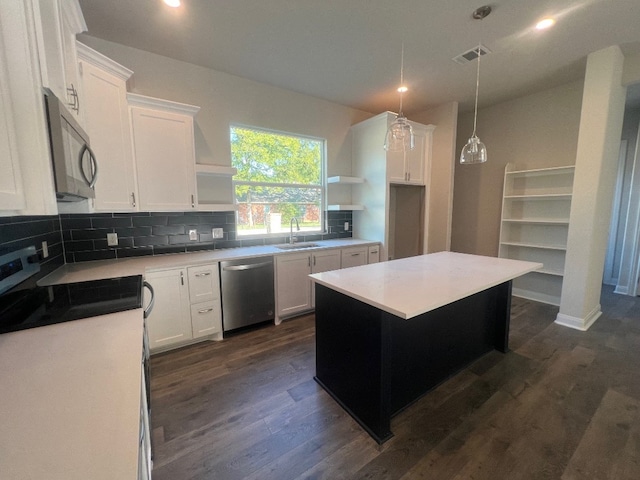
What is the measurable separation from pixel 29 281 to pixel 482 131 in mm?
5409

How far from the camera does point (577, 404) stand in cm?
185

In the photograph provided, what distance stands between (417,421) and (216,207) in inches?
103

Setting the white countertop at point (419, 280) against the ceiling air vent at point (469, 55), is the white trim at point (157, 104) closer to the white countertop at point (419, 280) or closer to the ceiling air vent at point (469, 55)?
the white countertop at point (419, 280)

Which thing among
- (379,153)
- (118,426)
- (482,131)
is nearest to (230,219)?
(379,153)

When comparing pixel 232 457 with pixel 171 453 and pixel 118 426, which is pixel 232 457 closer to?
pixel 171 453

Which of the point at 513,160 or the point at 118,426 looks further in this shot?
the point at 513,160

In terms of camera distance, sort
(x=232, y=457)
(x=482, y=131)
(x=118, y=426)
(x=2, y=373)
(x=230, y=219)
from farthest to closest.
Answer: (x=482, y=131), (x=230, y=219), (x=232, y=457), (x=2, y=373), (x=118, y=426)

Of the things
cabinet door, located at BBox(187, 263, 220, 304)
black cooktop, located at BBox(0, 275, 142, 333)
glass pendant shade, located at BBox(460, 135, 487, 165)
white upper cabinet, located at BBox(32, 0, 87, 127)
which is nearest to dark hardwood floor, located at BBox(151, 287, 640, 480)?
cabinet door, located at BBox(187, 263, 220, 304)

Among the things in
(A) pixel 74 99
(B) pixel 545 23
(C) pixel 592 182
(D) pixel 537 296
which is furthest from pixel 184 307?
(D) pixel 537 296

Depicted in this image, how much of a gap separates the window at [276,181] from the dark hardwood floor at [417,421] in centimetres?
165

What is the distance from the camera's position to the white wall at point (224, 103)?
104 inches

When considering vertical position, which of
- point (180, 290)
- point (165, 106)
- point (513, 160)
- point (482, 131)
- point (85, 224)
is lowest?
point (180, 290)

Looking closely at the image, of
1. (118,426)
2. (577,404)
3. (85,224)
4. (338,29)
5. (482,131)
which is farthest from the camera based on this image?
(482,131)

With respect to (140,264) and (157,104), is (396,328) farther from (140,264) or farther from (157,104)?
(157,104)
